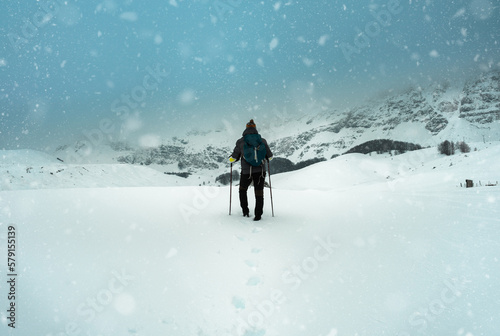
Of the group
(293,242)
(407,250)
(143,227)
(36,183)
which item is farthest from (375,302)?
(36,183)

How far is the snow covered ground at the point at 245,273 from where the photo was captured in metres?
2.70

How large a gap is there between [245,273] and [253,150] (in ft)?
12.7

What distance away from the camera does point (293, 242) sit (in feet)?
16.6

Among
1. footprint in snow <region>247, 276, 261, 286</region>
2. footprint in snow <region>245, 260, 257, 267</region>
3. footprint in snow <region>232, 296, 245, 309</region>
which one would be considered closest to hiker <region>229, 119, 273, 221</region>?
footprint in snow <region>245, 260, 257, 267</region>

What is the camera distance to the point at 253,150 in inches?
284

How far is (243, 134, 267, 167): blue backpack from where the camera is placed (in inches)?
284

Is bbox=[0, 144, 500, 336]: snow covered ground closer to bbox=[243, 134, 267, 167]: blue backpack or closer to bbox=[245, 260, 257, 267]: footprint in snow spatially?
bbox=[245, 260, 257, 267]: footprint in snow

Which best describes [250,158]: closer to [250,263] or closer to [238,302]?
[250,263]

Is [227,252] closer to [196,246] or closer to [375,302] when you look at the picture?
[196,246]

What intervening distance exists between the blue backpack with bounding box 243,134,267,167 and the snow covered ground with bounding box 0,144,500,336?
1.72 metres

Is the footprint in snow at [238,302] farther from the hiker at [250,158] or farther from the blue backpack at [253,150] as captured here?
the blue backpack at [253,150]

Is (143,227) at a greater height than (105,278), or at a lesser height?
greater

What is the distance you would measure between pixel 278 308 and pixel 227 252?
165 centimetres

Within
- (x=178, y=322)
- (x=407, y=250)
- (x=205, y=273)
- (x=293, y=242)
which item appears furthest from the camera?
(x=293, y=242)
